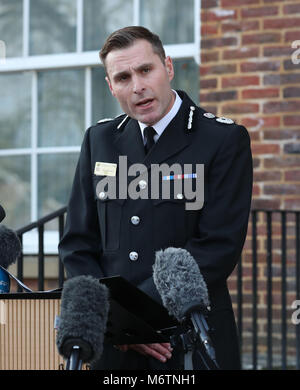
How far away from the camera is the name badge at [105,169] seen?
314 cm

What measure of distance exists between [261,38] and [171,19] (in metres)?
0.87

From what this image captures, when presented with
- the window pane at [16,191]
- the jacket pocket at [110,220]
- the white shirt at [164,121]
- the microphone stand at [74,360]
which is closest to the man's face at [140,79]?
the white shirt at [164,121]

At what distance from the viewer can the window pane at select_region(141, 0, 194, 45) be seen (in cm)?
654

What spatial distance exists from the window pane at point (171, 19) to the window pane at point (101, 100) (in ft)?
1.99

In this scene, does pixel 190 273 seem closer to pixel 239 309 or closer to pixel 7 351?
pixel 7 351

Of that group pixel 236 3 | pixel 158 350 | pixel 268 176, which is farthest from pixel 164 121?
pixel 236 3

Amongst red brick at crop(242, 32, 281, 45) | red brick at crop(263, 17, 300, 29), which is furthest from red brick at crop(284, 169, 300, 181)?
red brick at crop(263, 17, 300, 29)

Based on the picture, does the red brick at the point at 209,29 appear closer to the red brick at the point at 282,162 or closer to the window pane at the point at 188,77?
the window pane at the point at 188,77

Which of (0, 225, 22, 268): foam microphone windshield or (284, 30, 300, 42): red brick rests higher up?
(284, 30, 300, 42): red brick

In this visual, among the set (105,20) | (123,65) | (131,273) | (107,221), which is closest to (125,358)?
(131,273)

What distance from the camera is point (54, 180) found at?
692 centimetres

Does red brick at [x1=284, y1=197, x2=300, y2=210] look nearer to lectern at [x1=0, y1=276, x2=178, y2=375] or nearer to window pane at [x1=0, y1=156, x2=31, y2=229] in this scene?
window pane at [x1=0, y1=156, x2=31, y2=229]

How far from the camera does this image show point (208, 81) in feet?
20.6

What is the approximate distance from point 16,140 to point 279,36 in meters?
2.55
